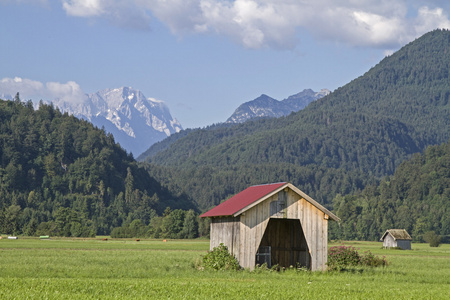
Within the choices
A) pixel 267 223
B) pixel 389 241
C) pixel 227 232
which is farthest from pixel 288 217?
pixel 389 241

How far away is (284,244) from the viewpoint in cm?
4991

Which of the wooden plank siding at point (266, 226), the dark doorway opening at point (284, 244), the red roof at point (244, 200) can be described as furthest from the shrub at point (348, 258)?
the red roof at point (244, 200)

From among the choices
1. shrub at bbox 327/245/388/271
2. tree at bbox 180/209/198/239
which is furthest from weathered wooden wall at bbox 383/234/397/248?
shrub at bbox 327/245/388/271

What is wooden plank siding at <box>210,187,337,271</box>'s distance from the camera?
1711 inches

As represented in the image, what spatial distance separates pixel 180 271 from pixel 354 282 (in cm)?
1145

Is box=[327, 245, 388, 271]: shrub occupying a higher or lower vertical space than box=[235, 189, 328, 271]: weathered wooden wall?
lower

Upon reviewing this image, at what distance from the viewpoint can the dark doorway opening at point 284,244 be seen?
161 feet

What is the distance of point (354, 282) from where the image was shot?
3806cm

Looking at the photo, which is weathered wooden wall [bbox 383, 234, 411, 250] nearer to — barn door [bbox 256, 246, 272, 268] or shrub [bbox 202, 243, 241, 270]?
barn door [bbox 256, 246, 272, 268]

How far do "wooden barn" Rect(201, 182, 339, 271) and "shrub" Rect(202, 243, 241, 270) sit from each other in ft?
1.10

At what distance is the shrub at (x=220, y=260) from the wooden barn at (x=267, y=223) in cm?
34

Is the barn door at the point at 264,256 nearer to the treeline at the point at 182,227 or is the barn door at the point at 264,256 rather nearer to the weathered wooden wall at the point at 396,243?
the weathered wooden wall at the point at 396,243

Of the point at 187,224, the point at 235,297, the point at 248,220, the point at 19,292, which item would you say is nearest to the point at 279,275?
the point at 248,220

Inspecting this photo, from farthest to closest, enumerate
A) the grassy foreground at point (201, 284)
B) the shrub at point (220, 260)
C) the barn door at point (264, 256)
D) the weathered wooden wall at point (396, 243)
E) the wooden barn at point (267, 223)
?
the weathered wooden wall at point (396, 243) < the barn door at point (264, 256) < the wooden barn at point (267, 223) < the shrub at point (220, 260) < the grassy foreground at point (201, 284)
